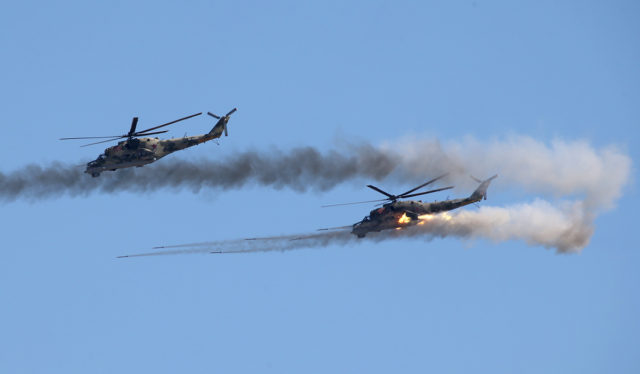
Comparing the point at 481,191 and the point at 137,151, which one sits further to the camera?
the point at 481,191

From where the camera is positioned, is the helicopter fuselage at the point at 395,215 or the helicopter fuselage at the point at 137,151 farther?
the helicopter fuselage at the point at 137,151

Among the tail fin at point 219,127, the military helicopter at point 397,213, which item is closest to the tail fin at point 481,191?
the military helicopter at point 397,213

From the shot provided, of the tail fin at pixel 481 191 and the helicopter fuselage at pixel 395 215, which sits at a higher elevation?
the tail fin at pixel 481 191

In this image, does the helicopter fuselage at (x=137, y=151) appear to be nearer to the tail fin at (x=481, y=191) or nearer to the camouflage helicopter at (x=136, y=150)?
the camouflage helicopter at (x=136, y=150)

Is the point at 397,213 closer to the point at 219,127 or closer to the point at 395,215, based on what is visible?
the point at 395,215

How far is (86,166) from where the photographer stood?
345 ft

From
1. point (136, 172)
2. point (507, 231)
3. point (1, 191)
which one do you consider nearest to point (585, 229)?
point (507, 231)

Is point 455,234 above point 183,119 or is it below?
below

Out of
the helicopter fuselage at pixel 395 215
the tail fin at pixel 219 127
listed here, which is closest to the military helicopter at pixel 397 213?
the helicopter fuselage at pixel 395 215

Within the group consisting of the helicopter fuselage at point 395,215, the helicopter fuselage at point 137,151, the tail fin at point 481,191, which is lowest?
the helicopter fuselage at point 395,215

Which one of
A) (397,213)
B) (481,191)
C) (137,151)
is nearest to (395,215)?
(397,213)

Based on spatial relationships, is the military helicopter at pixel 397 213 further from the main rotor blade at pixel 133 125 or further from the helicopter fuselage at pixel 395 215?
the main rotor blade at pixel 133 125

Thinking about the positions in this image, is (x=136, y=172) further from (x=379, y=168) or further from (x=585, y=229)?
(x=585, y=229)

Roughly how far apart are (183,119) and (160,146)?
3526 mm
